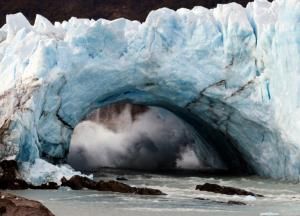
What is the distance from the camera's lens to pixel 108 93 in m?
17.7

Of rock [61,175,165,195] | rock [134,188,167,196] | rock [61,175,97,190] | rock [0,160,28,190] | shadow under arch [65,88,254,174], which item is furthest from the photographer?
shadow under arch [65,88,254,174]

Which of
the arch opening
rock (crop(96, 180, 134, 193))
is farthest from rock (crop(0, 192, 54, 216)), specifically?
the arch opening

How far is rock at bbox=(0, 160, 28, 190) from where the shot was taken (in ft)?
43.8

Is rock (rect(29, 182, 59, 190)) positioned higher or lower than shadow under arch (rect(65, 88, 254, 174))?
lower

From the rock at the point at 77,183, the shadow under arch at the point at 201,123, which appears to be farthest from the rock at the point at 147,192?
the shadow under arch at the point at 201,123

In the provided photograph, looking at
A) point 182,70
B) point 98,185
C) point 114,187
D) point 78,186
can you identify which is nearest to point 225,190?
point 114,187

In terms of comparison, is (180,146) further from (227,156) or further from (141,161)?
(227,156)

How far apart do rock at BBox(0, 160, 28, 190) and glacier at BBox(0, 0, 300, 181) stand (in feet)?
3.94

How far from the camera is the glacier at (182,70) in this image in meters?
15.6

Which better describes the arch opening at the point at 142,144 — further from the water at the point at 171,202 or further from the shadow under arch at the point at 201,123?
the water at the point at 171,202

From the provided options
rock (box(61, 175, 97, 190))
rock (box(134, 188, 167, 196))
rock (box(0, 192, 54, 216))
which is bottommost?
rock (box(0, 192, 54, 216))

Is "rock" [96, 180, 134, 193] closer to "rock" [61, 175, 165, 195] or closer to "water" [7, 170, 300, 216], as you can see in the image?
"rock" [61, 175, 165, 195]

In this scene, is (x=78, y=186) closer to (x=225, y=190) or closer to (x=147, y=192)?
(x=147, y=192)

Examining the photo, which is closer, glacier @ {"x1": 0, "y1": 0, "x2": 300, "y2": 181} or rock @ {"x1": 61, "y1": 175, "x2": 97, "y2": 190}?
rock @ {"x1": 61, "y1": 175, "x2": 97, "y2": 190}
